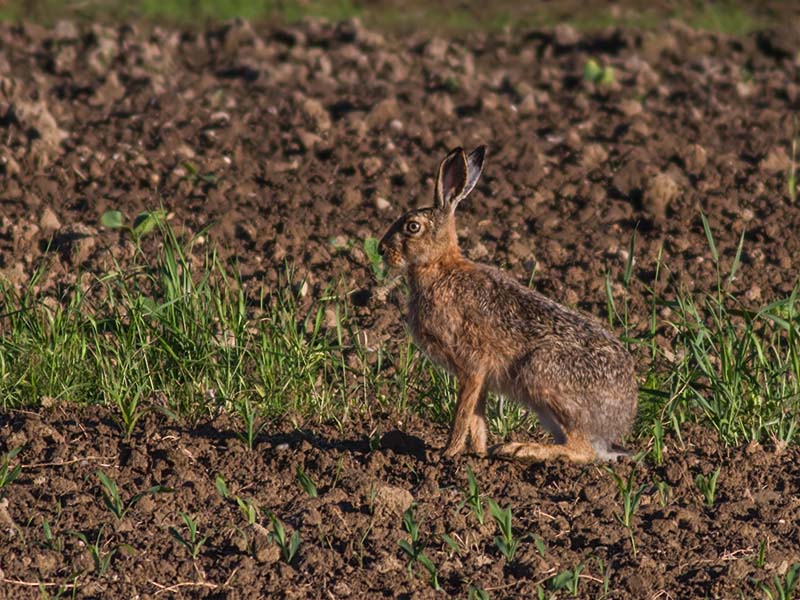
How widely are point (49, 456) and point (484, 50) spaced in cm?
711

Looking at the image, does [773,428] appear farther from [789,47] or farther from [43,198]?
[789,47]

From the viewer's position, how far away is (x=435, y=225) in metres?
6.18

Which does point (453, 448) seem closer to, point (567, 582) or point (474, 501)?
point (474, 501)

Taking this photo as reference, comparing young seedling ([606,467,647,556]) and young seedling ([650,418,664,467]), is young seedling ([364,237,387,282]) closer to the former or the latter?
young seedling ([650,418,664,467])

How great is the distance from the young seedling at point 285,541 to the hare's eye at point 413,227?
1.62 metres

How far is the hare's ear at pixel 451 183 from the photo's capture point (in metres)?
6.12

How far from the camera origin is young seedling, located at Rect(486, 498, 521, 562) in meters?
4.98

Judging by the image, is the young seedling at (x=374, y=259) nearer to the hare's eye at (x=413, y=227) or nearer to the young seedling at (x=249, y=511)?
the hare's eye at (x=413, y=227)

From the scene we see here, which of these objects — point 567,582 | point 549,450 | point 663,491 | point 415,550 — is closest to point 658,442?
point 663,491

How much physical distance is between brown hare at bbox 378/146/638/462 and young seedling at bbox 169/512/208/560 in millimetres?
1199

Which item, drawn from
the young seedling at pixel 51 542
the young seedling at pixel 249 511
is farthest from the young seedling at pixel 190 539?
the young seedling at pixel 51 542

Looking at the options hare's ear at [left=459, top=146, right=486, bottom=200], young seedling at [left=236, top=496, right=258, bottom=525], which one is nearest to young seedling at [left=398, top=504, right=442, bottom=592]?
young seedling at [left=236, top=496, right=258, bottom=525]

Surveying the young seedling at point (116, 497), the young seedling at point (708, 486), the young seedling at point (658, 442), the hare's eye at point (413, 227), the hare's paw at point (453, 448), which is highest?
the hare's eye at point (413, 227)

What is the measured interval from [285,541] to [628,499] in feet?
4.16
